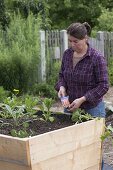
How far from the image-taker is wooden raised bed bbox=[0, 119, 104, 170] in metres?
3.79

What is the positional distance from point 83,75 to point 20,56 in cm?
662

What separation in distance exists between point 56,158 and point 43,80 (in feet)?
28.7

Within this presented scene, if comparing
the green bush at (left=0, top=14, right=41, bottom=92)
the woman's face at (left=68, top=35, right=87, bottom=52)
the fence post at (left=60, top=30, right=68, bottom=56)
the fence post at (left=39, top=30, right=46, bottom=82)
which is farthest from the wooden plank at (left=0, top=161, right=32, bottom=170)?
the fence post at (left=60, top=30, right=68, bottom=56)

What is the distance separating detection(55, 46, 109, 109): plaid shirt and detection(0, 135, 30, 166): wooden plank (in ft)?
4.06

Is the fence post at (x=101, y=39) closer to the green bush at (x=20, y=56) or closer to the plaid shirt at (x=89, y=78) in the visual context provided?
the green bush at (x=20, y=56)

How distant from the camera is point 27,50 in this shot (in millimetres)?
11836

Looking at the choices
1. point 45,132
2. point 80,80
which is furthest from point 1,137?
point 80,80

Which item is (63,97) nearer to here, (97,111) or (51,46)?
(97,111)

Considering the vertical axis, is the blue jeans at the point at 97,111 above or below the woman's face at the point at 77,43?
below

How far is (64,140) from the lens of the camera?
4.06m

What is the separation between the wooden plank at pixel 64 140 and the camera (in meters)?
3.82

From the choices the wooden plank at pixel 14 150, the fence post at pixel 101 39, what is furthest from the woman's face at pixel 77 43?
the fence post at pixel 101 39

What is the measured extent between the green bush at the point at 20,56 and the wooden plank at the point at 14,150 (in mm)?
7500

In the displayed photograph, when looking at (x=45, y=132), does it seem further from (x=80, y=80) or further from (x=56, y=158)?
(x=80, y=80)
